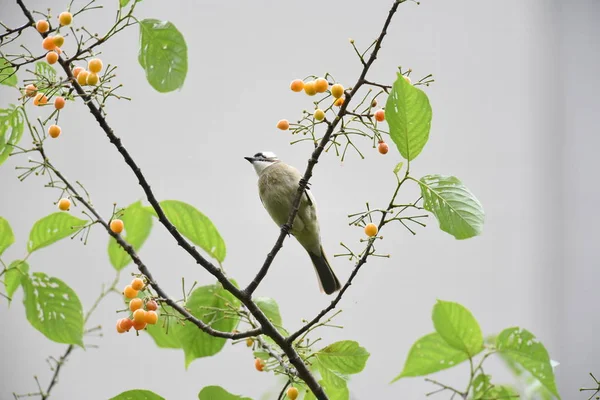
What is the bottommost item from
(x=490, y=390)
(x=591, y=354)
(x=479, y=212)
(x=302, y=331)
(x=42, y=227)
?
(x=591, y=354)

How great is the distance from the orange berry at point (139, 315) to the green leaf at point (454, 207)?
42 cm

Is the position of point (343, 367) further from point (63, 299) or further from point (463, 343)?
point (63, 299)

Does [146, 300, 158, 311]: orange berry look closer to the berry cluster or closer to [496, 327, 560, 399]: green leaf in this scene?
the berry cluster

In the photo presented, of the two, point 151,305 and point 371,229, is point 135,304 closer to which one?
point 151,305

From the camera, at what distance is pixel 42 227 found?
3.44 feet

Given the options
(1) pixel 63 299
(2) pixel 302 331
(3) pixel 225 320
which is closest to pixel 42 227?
(1) pixel 63 299

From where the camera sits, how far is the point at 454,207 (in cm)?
83

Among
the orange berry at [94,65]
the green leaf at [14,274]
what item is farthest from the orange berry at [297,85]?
the green leaf at [14,274]

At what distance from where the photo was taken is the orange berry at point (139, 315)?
897 mm

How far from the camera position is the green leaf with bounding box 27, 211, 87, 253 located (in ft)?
3.40

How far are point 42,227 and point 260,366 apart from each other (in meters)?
0.42

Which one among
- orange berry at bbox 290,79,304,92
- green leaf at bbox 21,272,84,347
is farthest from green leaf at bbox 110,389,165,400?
orange berry at bbox 290,79,304,92

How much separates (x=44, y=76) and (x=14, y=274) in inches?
12.6

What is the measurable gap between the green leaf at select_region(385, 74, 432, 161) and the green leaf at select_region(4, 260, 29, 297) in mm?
603
